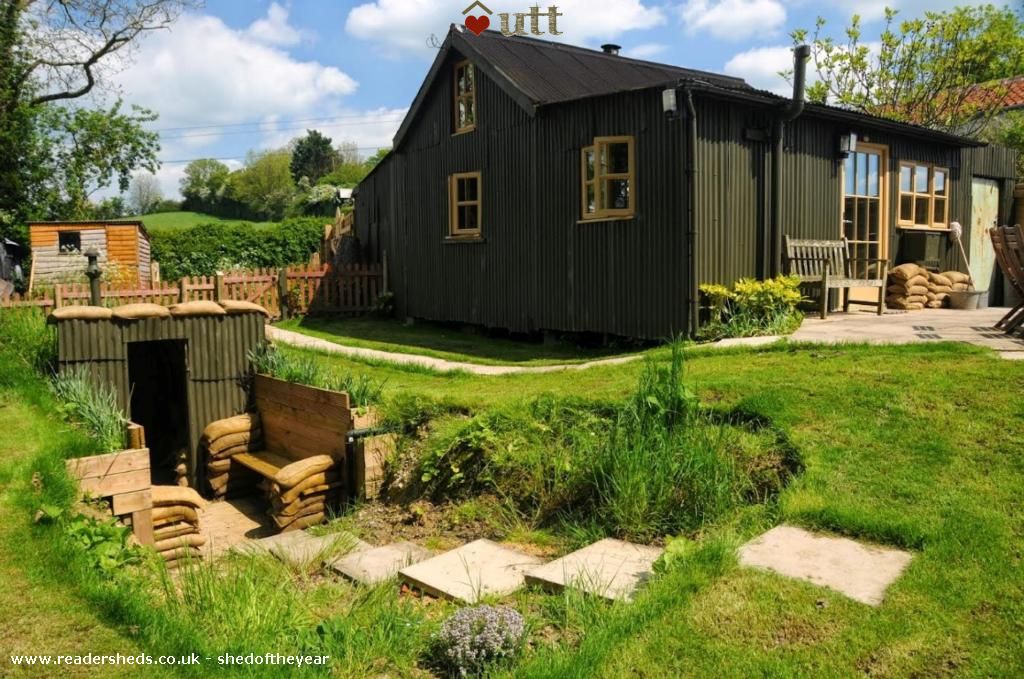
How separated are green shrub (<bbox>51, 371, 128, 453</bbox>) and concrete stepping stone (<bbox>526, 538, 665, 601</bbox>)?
164 inches

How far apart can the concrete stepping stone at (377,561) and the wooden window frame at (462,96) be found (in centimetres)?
1037

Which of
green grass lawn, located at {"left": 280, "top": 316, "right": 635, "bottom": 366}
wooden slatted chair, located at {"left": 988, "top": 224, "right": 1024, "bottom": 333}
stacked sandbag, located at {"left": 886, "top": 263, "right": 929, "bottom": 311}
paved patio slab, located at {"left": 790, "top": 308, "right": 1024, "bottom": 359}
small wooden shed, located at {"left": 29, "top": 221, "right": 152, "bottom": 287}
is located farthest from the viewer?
small wooden shed, located at {"left": 29, "top": 221, "right": 152, "bottom": 287}

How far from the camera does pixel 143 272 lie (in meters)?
24.1

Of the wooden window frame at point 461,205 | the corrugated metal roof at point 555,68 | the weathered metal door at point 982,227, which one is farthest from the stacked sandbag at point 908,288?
the wooden window frame at point 461,205

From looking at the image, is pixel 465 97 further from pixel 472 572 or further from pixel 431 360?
pixel 472 572

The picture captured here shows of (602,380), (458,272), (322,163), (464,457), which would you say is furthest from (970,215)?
(322,163)

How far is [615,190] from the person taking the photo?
1184 centimetres

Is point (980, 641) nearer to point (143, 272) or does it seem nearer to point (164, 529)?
point (164, 529)

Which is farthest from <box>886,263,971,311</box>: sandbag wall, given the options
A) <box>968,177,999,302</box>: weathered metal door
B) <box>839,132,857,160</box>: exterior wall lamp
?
<box>839,132,857,160</box>: exterior wall lamp

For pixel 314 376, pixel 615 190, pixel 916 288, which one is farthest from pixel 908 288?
pixel 314 376

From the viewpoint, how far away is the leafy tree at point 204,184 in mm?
70625

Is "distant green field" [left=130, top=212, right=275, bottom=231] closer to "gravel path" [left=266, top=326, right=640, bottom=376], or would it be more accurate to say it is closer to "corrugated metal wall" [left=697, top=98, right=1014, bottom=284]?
"gravel path" [left=266, top=326, right=640, bottom=376]

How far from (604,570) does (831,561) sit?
1136 millimetres

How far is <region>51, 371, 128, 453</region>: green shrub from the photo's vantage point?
6.97m
